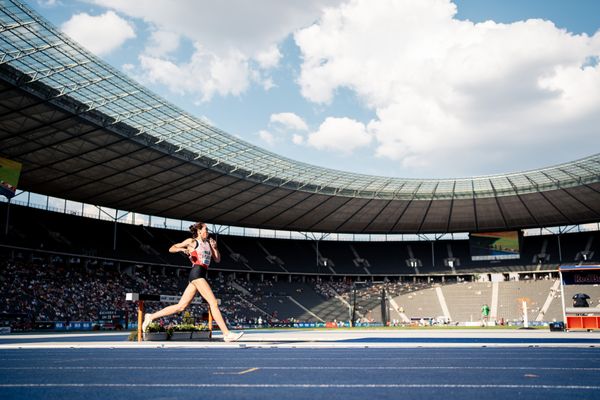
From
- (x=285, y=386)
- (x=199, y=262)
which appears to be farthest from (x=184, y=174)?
(x=285, y=386)

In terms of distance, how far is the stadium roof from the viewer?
31984 millimetres

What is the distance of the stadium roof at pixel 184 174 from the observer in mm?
31984

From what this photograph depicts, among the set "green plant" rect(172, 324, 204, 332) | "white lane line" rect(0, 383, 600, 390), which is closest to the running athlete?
"white lane line" rect(0, 383, 600, 390)

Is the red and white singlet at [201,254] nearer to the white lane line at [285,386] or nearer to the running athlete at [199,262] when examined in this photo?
the running athlete at [199,262]

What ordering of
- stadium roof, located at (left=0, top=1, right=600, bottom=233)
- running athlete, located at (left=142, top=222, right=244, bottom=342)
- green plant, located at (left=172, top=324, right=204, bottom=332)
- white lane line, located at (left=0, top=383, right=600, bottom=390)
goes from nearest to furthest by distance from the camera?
white lane line, located at (left=0, top=383, right=600, bottom=390) < running athlete, located at (left=142, top=222, right=244, bottom=342) < green plant, located at (left=172, top=324, right=204, bottom=332) < stadium roof, located at (left=0, top=1, right=600, bottom=233)

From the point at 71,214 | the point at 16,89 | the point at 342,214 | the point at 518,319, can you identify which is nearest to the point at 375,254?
the point at 342,214

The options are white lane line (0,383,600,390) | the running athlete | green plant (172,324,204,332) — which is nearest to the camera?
white lane line (0,383,600,390)

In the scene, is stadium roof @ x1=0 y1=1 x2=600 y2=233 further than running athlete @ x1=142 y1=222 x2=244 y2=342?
Yes

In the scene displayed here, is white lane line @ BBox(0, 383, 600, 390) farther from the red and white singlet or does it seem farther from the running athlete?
the red and white singlet

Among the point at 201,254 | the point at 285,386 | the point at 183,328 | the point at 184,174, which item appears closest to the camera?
the point at 285,386

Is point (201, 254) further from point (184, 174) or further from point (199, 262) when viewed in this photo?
point (184, 174)

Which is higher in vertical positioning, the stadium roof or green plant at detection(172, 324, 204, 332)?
→ the stadium roof

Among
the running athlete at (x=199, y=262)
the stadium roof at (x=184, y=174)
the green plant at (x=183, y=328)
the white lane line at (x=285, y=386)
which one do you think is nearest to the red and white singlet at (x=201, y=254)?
the running athlete at (x=199, y=262)

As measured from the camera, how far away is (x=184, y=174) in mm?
48500
